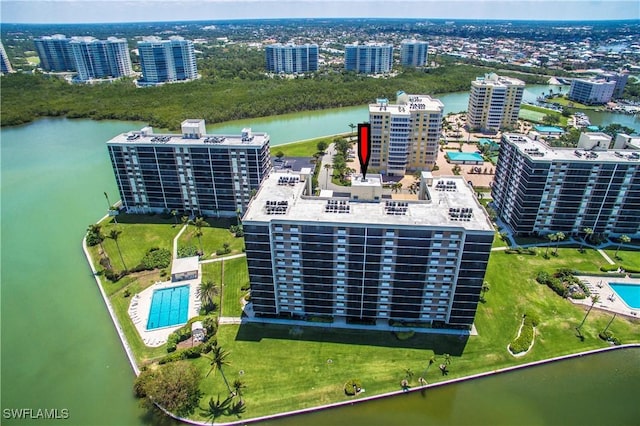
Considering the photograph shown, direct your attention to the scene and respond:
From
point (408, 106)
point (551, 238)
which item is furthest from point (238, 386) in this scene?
point (408, 106)

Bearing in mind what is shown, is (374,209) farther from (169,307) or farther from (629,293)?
(629,293)

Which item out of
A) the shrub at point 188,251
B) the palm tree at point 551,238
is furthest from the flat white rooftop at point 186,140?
the palm tree at point 551,238

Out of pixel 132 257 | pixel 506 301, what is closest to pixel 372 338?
pixel 506 301

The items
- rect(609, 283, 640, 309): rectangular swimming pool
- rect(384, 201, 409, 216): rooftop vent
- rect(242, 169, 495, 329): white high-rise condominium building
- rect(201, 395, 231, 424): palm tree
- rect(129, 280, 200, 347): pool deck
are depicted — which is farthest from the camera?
rect(609, 283, 640, 309): rectangular swimming pool

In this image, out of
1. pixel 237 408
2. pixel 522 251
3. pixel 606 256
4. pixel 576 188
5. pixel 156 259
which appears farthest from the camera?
pixel 522 251

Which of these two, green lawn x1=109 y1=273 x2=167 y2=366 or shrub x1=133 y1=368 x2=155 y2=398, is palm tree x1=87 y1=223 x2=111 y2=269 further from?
shrub x1=133 y1=368 x2=155 y2=398

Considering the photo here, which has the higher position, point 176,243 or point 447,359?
point 447,359

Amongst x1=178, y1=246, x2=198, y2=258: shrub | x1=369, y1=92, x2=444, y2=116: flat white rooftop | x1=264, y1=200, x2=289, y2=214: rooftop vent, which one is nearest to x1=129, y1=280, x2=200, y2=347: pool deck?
x1=178, y1=246, x2=198, y2=258: shrub
